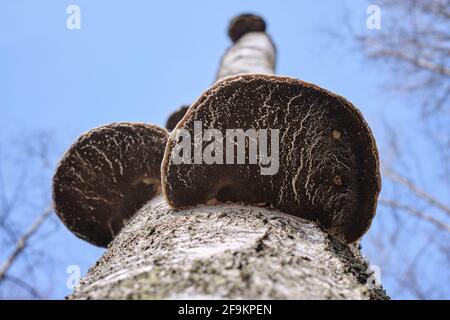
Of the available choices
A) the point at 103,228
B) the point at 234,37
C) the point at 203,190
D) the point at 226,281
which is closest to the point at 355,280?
the point at 226,281

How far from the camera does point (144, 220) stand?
2510 mm

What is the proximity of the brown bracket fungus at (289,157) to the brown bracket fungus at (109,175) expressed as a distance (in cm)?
60

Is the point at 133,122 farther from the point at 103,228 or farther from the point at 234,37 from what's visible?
the point at 234,37

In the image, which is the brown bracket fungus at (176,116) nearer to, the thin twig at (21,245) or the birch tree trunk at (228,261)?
the birch tree trunk at (228,261)

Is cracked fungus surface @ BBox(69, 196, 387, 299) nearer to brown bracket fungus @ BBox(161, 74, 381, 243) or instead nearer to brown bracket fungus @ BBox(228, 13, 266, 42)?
brown bracket fungus @ BBox(161, 74, 381, 243)

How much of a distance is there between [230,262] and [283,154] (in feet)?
2.97

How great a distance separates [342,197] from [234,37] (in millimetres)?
2894

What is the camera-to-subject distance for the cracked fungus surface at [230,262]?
1.46m

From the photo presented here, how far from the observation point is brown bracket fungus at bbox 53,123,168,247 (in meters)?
2.94

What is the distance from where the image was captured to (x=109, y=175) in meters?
3.04

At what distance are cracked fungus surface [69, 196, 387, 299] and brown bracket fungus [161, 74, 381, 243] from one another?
0.17 meters

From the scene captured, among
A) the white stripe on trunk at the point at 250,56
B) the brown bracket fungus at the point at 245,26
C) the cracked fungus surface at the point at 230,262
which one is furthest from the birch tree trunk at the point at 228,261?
the brown bracket fungus at the point at 245,26

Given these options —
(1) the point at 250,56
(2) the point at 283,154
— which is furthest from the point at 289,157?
(1) the point at 250,56

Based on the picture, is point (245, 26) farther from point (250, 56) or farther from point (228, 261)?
point (228, 261)
